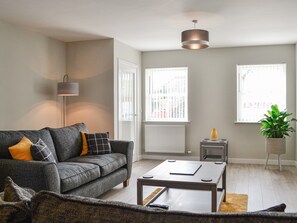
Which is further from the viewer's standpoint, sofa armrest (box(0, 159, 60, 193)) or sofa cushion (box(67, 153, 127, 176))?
sofa cushion (box(67, 153, 127, 176))

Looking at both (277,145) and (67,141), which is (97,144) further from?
(277,145)

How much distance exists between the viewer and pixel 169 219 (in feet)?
3.09

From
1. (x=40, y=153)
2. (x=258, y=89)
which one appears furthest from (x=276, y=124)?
(x=40, y=153)

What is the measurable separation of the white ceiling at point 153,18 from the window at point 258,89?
76cm

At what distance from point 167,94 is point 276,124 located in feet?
7.74

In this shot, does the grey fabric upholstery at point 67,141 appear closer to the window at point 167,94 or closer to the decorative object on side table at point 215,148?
the decorative object on side table at point 215,148

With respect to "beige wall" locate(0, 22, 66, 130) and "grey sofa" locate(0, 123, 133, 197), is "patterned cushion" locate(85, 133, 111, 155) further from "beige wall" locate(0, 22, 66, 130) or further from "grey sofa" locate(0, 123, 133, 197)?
"beige wall" locate(0, 22, 66, 130)

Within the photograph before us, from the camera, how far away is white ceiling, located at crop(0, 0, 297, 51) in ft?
12.6

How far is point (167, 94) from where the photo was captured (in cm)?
714

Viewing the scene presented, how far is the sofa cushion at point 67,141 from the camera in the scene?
13.8ft

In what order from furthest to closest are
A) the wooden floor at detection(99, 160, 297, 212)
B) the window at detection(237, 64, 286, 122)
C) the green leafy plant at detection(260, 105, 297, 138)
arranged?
the window at detection(237, 64, 286, 122) → the green leafy plant at detection(260, 105, 297, 138) → the wooden floor at detection(99, 160, 297, 212)

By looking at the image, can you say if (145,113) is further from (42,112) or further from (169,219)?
(169,219)

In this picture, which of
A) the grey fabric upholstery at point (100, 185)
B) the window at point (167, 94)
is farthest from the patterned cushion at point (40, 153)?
the window at point (167, 94)

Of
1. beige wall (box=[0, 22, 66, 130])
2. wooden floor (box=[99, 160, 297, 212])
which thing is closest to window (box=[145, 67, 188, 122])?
wooden floor (box=[99, 160, 297, 212])
